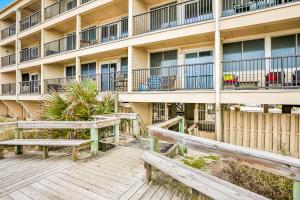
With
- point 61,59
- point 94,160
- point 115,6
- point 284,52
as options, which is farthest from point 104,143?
point 61,59

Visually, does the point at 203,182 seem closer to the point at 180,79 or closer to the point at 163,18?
the point at 180,79

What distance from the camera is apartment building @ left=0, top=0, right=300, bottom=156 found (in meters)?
8.10

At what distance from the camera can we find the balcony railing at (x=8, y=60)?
70.9ft

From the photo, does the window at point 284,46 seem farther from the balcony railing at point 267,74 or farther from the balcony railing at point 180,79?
the balcony railing at point 180,79

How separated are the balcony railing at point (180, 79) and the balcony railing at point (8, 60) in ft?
56.1

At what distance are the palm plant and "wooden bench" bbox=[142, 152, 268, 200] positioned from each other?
3.97 metres

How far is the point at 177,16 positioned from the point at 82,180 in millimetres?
10644

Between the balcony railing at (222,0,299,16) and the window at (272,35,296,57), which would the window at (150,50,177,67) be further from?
the window at (272,35,296,57)

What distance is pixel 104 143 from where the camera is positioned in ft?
22.4

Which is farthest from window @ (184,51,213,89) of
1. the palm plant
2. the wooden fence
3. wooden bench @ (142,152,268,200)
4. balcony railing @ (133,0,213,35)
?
wooden bench @ (142,152,268,200)

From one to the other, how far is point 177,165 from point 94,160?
9.48 feet

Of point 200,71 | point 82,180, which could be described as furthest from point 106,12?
point 82,180

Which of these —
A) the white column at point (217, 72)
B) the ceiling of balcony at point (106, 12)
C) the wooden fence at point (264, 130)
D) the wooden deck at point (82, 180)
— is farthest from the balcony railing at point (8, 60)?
the wooden fence at point (264, 130)

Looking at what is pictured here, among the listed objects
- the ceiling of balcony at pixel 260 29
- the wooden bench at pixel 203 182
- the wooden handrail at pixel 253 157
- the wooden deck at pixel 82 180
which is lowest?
the wooden deck at pixel 82 180
